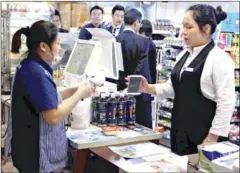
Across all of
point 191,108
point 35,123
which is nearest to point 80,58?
point 35,123

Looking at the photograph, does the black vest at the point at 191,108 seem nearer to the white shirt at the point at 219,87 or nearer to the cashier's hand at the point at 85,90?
the white shirt at the point at 219,87

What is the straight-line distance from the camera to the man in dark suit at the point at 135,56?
13.2 feet

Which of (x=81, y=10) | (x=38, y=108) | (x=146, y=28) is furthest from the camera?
(x=81, y=10)

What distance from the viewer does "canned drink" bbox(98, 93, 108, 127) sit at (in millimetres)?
2777

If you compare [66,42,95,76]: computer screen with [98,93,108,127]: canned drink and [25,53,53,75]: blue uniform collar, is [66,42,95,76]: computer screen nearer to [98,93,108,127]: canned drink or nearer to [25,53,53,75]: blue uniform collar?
[98,93,108,127]: canned drink

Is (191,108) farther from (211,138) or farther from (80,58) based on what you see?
(80,58)

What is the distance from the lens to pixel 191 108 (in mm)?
2418

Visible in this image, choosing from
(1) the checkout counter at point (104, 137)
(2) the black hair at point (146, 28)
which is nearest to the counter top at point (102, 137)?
(1) the checkout counter at point (104, 137)

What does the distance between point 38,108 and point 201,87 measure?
1009 millimetres

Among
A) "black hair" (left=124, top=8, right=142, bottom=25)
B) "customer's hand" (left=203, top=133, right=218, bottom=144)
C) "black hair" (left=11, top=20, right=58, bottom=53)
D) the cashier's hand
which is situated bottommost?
"customer's hand" (left=203, top=133, right=218, bottom=144)

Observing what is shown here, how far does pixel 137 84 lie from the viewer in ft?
8.87

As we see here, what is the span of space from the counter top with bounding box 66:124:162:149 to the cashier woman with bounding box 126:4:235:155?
0.76 ft

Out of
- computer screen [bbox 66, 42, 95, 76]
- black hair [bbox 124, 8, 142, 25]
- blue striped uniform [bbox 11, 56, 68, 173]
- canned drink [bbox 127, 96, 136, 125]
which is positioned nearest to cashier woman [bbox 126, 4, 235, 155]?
canned drink [bbox 127, 96, 136, 125]

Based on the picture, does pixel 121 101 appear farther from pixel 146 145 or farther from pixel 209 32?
pixel 209 32
